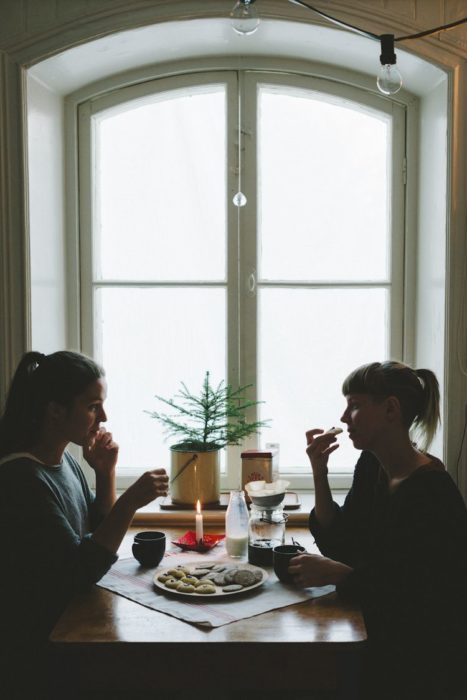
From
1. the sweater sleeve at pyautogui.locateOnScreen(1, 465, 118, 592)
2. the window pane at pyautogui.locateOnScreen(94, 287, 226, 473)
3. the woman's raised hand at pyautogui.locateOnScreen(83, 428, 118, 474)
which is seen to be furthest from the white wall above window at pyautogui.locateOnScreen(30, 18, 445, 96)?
the sweater sleeve at pyautogui.locateOnScreen(1, 465, 118, 592)

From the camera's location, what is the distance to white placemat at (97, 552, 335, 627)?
64.4 inches

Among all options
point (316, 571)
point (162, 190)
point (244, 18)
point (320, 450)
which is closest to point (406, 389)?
point (320, 450)

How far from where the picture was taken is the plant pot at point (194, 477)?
2508 mm

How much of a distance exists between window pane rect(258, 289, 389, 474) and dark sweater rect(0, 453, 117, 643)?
46.7 inches

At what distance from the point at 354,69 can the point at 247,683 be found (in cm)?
205

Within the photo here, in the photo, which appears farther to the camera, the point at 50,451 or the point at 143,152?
the point at 143,152

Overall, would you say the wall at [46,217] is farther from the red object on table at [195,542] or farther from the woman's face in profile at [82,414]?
the red object on table at [195,542]

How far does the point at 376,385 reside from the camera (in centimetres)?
194

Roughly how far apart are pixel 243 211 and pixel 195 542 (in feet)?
3.97

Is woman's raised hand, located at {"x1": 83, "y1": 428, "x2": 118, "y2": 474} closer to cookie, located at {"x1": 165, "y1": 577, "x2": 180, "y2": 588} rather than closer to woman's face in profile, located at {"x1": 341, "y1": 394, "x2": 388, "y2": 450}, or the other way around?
cookie, located at {"x1": 165, "y1": 577, "x2": 180, "y2": 588}

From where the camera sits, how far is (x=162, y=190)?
2.80m

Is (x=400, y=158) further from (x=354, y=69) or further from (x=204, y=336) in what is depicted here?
(x=204, y=336)

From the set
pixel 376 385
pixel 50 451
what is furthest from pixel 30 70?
pixel 376 385

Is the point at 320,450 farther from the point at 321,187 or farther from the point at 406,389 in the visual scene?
the point at 321,187
